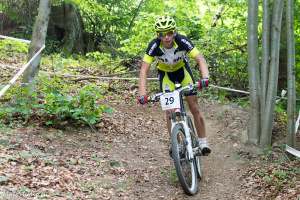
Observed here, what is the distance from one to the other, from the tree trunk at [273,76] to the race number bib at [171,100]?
179cm

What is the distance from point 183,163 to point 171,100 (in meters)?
0.80

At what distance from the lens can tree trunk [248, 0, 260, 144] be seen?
6.62m

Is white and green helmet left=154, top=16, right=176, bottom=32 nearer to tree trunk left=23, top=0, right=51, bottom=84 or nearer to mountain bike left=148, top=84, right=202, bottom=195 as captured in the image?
mountain bike left=148, top=84, right=202, bottom=195

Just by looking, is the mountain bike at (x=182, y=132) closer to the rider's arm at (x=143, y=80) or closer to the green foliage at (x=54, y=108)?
the rider's arm at (x=143, y=80)

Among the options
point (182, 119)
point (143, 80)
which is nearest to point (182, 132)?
point (182, 119)

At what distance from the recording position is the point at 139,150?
7.25 metres

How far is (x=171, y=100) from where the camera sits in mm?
5477

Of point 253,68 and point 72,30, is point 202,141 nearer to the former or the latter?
point 253,68

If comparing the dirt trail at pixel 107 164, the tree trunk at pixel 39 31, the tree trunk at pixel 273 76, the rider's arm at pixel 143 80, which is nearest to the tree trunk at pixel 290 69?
the tree trunk at pixel 273 76

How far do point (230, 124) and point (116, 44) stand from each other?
33.1 ft

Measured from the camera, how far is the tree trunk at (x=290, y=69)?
6.20 metres

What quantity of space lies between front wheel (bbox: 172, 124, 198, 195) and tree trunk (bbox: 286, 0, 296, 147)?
178 centimetres

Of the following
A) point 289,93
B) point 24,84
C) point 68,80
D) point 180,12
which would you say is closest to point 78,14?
point 180,12

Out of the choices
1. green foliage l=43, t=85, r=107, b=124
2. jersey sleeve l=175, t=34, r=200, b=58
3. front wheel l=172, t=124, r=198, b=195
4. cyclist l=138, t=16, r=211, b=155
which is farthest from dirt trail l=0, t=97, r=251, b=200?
jersey sleeve l=175, t=34, r=200, b=58
